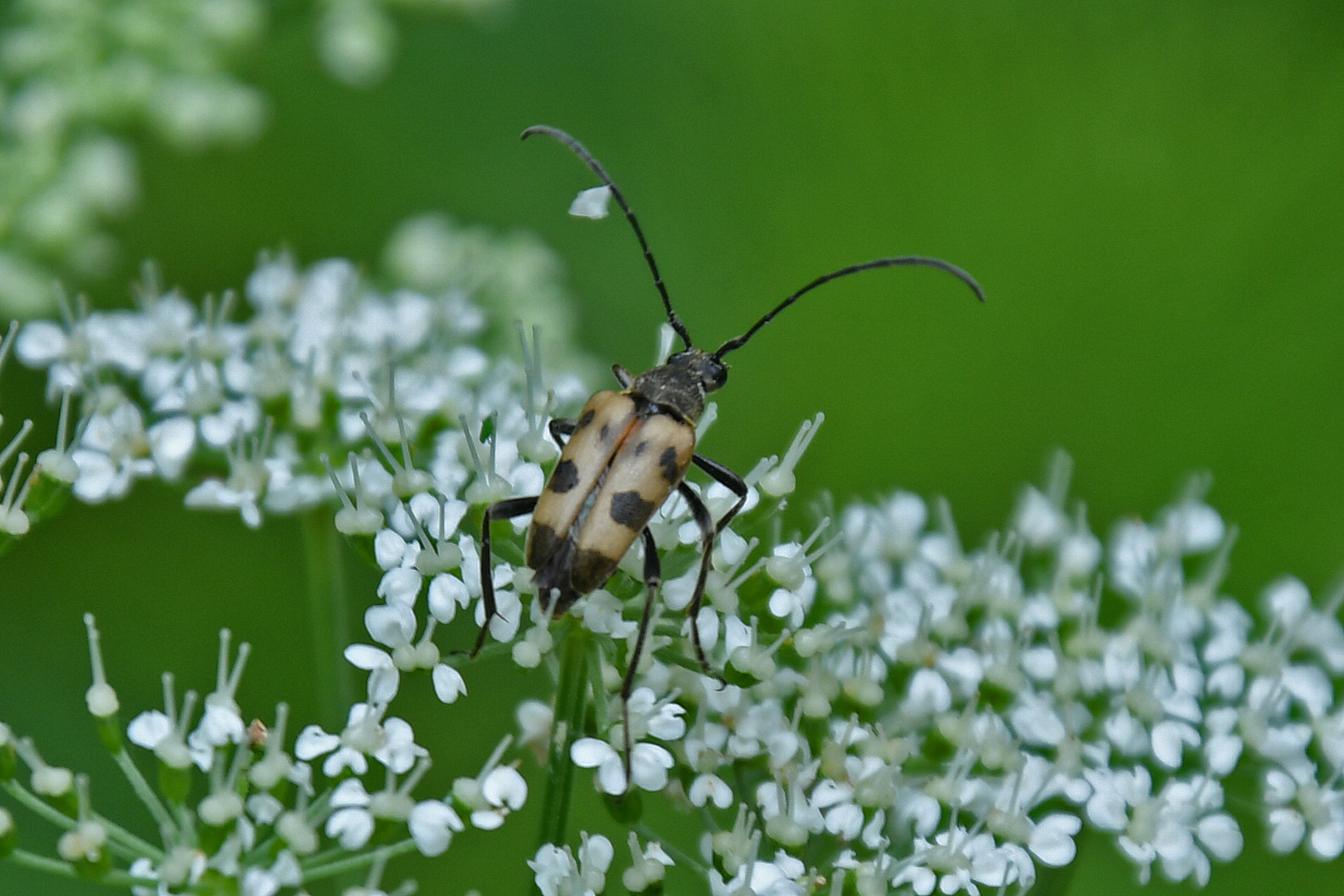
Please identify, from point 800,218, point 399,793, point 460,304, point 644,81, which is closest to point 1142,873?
point 399,793

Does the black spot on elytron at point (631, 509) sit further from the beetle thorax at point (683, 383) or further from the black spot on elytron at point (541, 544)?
the beetle thorax at point (683, 383)

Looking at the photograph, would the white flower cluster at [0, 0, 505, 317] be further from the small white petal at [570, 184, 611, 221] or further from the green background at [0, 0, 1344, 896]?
the small white petal at [570, 184, 611, 221]

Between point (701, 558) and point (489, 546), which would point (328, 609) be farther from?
point (701, 558)

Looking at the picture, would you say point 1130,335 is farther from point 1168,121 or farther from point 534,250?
point 534,250

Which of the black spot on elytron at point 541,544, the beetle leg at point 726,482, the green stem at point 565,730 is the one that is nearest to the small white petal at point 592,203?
the beetle leg at point 726,482

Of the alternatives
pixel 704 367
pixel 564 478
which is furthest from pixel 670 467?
pixel 704 367
